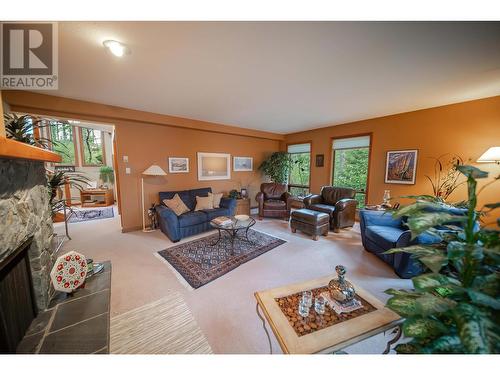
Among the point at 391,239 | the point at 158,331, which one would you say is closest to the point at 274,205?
the point at 391,239

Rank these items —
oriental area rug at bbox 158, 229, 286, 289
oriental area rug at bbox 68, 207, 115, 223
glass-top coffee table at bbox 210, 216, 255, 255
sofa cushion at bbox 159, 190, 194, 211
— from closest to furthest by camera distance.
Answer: oriental area rug at bbox 158, 229, 286, 289, glass-top coffee table at bbox 210, 216, 255, 255, sofa cushion at bbox 159, 190, 194, 211, oriental area rug at bbox 68, 207, 115, 223

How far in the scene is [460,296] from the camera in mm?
767

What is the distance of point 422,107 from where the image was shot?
10.8ft

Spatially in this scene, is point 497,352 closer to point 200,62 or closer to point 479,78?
point 200,62

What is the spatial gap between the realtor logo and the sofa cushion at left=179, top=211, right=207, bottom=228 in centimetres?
245

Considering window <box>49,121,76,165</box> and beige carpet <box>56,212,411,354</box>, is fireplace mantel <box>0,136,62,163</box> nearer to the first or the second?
beige carpet <box>56,212,411,354</box>

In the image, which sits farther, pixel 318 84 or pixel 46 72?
pixel 318 84

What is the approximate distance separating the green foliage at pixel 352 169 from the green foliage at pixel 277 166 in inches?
52.7

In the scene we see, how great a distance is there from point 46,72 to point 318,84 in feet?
10.6

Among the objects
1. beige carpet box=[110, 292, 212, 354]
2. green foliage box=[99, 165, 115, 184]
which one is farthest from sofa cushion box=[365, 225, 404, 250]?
green foliage box=[99, 165, 115, 184]

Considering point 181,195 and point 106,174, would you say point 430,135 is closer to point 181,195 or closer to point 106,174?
point 181,195

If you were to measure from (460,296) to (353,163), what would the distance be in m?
4.24

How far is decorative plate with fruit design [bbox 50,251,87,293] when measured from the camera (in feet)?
5.40
